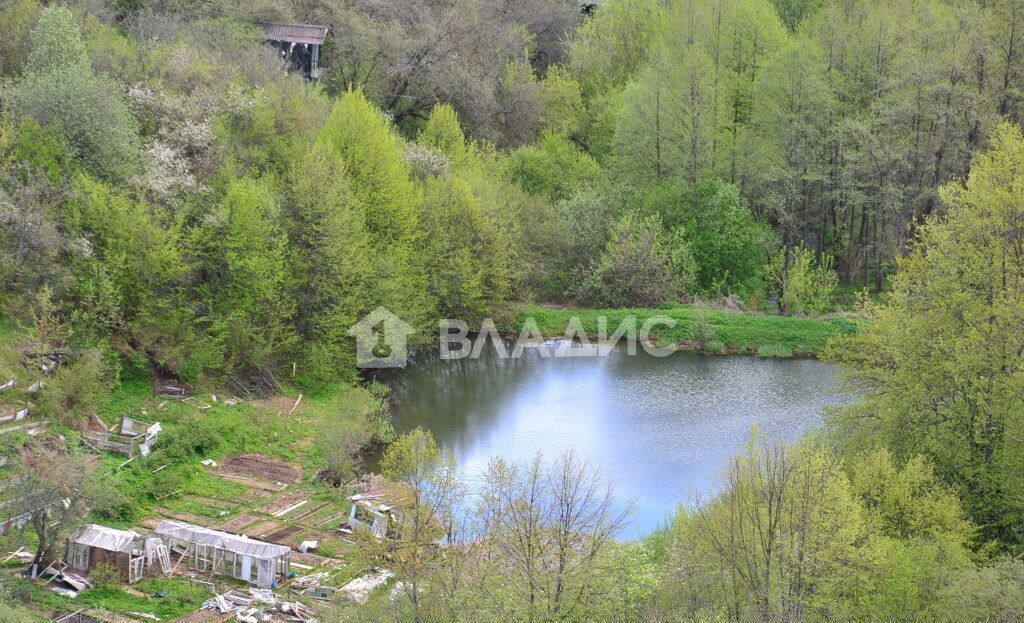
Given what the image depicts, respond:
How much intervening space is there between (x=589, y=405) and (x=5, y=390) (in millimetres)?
18470

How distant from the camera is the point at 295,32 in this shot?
51625 millimetres

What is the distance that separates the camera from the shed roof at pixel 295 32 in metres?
51.2

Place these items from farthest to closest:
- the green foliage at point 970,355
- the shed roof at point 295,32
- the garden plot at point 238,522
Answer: the shed roof at point 295,32 < the garden plot at point 238,522 < the green foliage at point 970,355

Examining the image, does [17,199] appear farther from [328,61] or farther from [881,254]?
[881,254]

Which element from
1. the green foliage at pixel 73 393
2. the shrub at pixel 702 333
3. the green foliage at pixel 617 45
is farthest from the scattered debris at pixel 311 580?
the green foliage at pixel 617 45

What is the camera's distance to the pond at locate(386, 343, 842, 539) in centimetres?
3053

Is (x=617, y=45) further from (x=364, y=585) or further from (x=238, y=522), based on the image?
(x=364, y=585)

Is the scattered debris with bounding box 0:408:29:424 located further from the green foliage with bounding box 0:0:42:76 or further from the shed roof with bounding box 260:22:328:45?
the shed roof with bounding box 260:22:328:45

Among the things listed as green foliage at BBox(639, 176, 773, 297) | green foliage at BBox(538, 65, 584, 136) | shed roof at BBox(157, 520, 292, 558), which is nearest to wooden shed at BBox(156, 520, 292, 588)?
shed roof at BBox(157, 520, 292, 558)

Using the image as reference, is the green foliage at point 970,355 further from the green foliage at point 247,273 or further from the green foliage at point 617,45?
the green foliage at point 617,45

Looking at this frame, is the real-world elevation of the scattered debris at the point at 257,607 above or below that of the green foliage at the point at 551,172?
below

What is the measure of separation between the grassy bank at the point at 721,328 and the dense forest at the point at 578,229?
1.80 metres

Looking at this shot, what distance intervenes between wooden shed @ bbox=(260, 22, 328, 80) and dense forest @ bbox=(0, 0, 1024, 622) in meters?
0.82

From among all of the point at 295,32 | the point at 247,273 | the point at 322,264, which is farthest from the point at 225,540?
the point at 295,32
